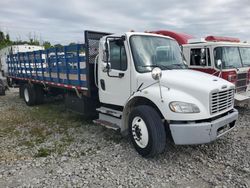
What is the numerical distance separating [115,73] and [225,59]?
158 inches

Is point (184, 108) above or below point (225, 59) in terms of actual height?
below

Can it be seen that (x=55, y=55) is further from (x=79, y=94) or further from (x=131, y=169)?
(x=131, y=169)

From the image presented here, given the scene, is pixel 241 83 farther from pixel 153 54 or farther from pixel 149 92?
pixel 149 92

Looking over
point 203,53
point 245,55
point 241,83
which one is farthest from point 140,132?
point 245,55

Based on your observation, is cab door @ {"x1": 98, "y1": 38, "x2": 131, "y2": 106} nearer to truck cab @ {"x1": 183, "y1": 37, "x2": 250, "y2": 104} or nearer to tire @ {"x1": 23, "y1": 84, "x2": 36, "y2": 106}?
truck cab @ {"x1": 183, "y1": 37, "x2": 250, "y2": 104}

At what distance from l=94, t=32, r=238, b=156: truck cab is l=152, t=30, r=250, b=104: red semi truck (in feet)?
7.65

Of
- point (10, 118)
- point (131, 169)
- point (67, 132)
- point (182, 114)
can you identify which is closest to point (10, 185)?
point (131, 169)

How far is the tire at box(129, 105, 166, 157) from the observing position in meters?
3.89

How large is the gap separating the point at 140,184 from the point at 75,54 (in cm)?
369

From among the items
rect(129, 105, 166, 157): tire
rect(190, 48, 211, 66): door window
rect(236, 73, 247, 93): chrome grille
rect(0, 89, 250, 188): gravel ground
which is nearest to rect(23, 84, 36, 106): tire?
rect(0, 89, 250, 188): gravel ground

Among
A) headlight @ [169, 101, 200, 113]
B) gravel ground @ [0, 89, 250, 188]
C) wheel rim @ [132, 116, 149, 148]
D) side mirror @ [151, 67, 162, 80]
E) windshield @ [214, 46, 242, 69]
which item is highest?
windshield @ [214, 46, 242, 69]

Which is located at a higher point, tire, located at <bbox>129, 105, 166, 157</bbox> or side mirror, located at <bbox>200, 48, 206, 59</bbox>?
side mirror, located at <bbox>200, 48, 206, 59</bbox>

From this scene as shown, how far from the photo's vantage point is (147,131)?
13.2 ft

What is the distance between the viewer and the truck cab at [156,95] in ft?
12.2
